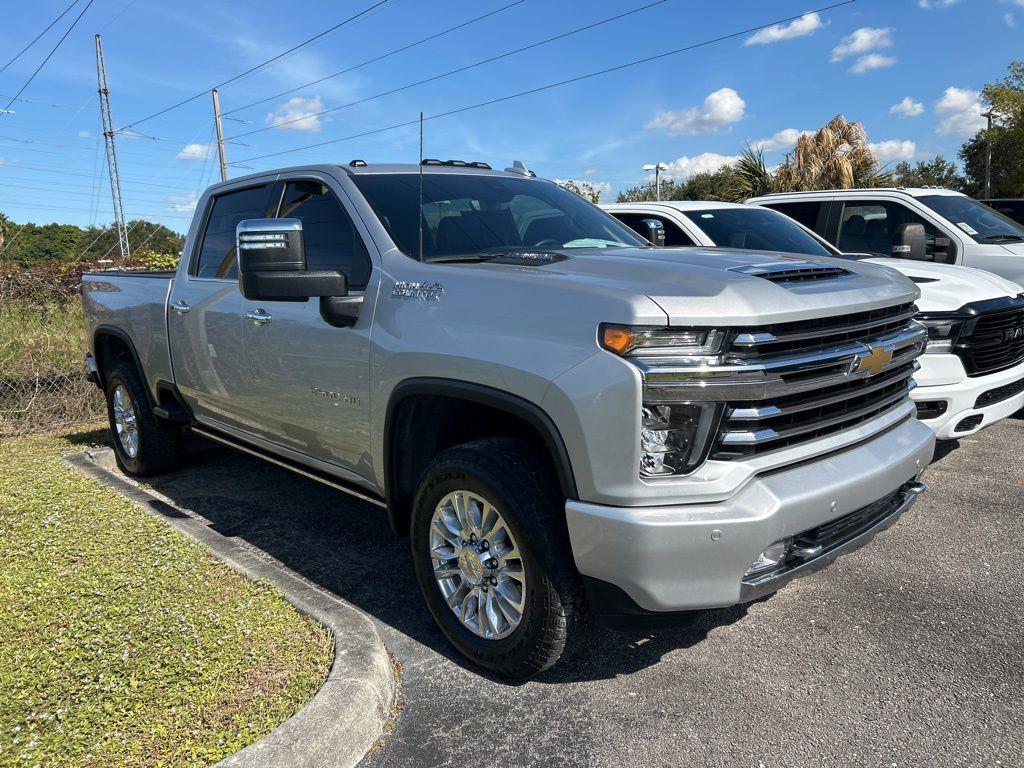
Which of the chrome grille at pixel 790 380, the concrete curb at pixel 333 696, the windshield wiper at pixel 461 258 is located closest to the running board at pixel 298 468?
the concrete curb at pixel 333 696

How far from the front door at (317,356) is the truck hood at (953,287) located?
3574 millimetres

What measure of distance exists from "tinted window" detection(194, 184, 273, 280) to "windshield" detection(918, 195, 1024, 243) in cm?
637

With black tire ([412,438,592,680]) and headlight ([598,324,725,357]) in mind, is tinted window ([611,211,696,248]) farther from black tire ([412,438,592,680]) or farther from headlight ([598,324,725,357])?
headlight ([598,324,725,357])

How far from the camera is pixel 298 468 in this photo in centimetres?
412

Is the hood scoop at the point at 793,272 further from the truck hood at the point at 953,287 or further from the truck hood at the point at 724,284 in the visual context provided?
the truck hood at the point at 953,287

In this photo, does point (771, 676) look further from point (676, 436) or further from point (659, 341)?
point (659, 341)

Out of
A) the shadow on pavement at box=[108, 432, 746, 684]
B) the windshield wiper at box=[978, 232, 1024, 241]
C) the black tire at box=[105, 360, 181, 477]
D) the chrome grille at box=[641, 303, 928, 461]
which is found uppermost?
the windshield wiper at box=[978, 232, 1024, 241]

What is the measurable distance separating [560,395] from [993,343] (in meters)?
3.93

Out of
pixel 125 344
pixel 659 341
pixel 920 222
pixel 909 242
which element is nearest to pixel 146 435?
pixel 125 344

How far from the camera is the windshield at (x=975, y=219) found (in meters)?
7.54

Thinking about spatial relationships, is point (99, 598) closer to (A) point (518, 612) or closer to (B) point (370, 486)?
(B) point (370, 486)

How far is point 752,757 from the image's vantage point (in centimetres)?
255

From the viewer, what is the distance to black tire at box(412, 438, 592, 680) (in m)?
2.67

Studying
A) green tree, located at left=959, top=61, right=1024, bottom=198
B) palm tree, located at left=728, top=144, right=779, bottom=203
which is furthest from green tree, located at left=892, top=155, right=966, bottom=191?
palm tree, located at left=728, top=144, right=779, bottom=203
